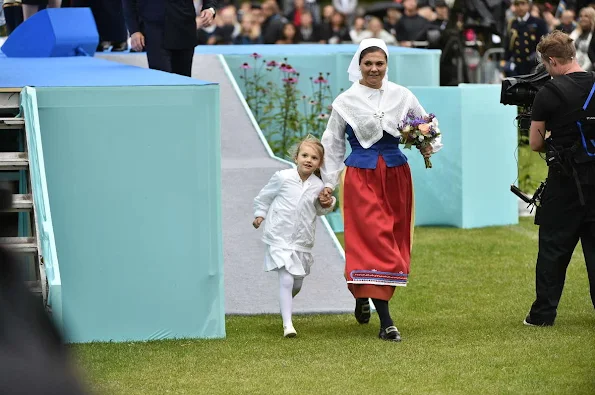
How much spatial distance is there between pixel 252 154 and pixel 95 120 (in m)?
2.97

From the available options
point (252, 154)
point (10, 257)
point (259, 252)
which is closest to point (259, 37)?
point (252, 154)

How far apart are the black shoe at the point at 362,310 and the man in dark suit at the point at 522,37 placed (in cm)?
1088

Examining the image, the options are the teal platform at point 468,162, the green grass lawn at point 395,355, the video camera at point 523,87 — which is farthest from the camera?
the teal platform at point 468,162

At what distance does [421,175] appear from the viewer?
12.4 m

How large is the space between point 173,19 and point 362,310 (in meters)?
3.03

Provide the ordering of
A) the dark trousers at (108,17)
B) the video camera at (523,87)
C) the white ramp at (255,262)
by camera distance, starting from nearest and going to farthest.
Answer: the video camera at (523,87) < the white ramp at (255,262) < the dark trousers at (108,17)

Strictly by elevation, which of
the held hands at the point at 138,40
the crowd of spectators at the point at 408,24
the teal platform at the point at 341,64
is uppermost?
the held hands at the point at 138,40

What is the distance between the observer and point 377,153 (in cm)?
681

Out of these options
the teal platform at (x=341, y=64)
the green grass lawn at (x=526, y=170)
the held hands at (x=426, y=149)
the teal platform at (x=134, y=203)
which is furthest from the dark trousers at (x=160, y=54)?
the green grass lawn at (x=526, y=170)

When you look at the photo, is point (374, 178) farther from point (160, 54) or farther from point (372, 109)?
point (160, 54)

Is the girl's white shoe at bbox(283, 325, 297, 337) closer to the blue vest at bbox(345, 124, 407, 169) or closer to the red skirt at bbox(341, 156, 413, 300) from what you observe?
the red skirt at bbox(341, 156, 413, 300)

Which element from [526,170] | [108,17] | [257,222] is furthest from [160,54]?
[526,170]

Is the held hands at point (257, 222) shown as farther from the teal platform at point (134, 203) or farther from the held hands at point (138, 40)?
the held hands at point (138, 40)

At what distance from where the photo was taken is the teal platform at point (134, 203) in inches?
257
